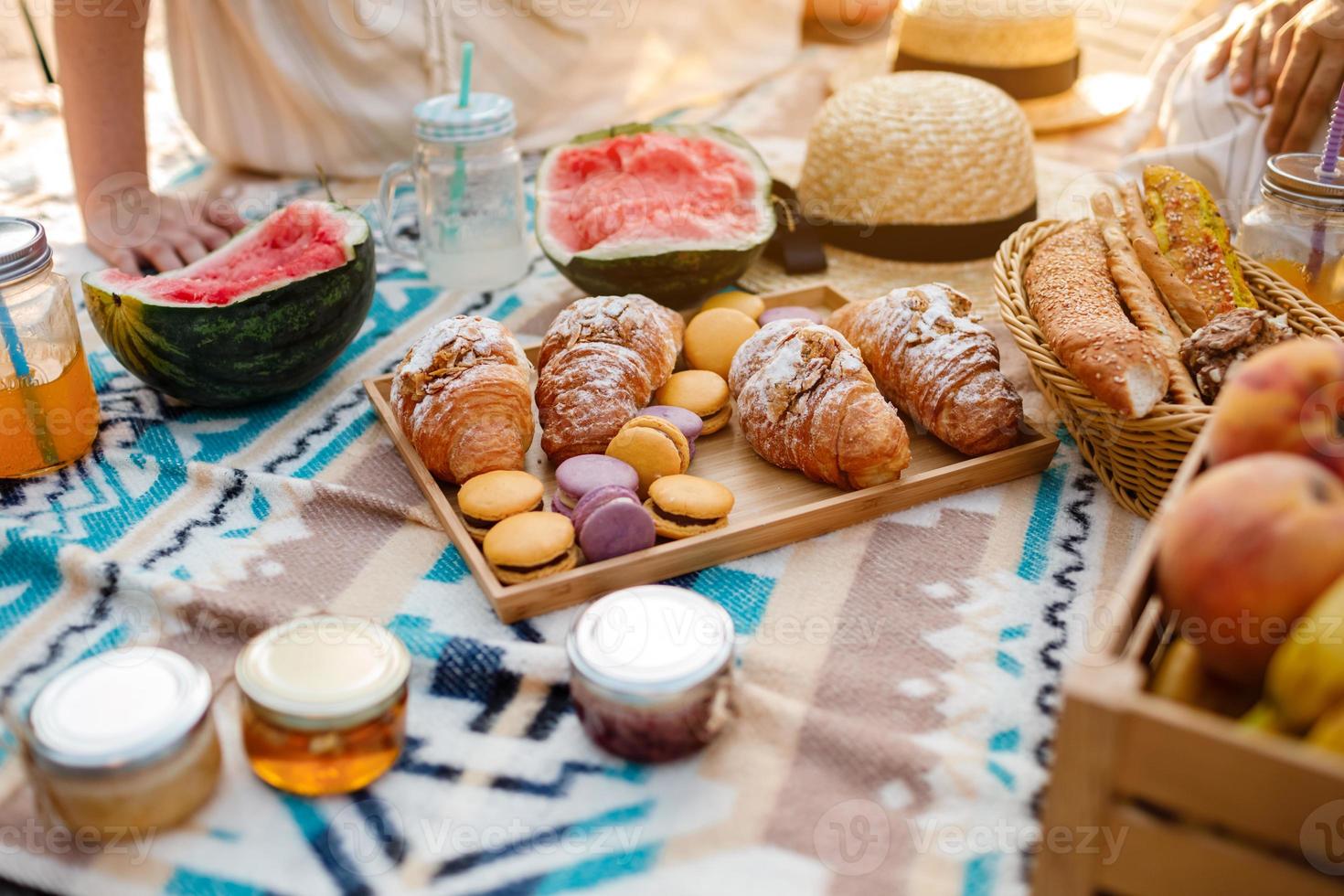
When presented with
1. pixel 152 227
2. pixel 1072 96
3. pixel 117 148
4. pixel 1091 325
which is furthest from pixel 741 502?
pixel 1072 96

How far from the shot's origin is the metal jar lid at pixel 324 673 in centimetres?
94

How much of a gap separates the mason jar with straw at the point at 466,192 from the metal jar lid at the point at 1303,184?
1188mm

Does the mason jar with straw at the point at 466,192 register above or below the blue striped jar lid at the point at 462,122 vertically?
below

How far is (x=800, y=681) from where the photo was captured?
114cm

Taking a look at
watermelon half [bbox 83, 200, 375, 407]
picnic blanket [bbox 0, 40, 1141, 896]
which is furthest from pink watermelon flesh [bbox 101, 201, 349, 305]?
picnic blanket [bbox 0, 40, 1141, 896]

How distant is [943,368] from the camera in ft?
4.57

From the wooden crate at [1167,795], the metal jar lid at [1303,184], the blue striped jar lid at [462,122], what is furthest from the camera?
the blue striped jar lid at [462,122]

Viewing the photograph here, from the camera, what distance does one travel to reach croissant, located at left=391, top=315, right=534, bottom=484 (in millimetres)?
1343

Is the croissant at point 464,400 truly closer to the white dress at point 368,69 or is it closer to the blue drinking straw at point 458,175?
the blue drinking straw at point 458,175

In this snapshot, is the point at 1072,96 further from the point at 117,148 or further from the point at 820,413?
the point at 117,148

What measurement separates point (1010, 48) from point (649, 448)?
1.67m

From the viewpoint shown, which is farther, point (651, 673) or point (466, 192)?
point (466, 192)

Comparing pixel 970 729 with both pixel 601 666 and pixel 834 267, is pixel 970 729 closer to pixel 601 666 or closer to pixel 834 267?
pixel 601 666

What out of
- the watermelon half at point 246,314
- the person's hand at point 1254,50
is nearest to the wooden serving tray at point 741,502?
the watermelon half at point 246,314
